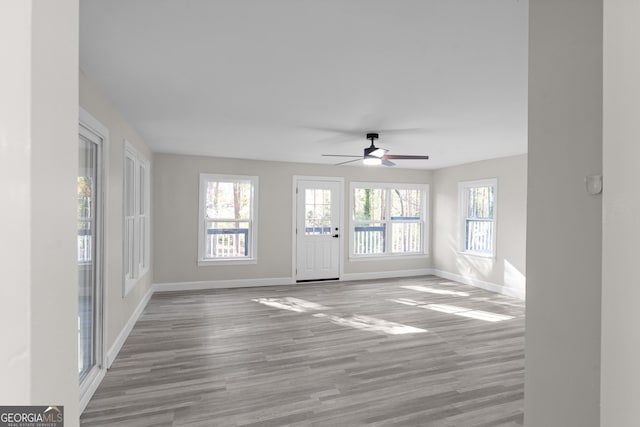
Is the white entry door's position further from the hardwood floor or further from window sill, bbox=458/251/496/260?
window sill, bbox=458/251/496/260

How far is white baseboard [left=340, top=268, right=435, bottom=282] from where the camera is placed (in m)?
7.06

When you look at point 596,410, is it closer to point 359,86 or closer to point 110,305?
point 359,86

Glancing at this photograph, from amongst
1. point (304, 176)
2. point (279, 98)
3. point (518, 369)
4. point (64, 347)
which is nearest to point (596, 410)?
point (64, 347)

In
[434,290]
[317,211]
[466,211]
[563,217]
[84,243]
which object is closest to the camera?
[563,217]

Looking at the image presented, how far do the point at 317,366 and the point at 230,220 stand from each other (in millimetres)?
3834

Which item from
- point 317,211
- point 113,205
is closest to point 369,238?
point 317,211

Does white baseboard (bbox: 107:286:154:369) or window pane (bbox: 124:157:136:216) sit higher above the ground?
window pane (bbox: 124:157:136:216)

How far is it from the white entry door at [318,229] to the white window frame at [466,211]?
2488 mm

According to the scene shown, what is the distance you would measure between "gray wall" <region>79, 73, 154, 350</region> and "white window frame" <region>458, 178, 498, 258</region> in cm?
583

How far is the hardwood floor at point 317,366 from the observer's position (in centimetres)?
231

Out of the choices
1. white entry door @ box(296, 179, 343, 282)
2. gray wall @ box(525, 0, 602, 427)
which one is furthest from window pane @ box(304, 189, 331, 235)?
gray wall @ box(525, 0, 602, 427)

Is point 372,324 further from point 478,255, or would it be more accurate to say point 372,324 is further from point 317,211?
point 478,255

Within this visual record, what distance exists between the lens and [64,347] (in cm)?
42

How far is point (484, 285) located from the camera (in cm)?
626
